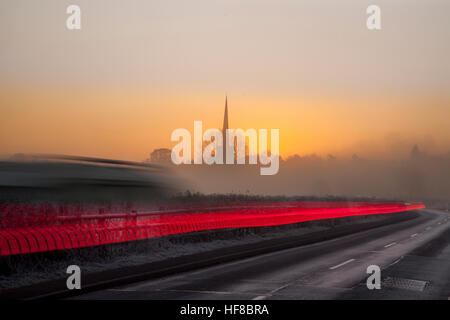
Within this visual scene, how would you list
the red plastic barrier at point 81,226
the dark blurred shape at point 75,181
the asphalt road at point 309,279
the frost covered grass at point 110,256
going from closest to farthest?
the asphalt road at point 309,279 < the frost covered grass at point 110,256 < the red plastic barrier at point 81,226 < the dark blurred shape at point 75,181

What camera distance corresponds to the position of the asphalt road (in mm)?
11438

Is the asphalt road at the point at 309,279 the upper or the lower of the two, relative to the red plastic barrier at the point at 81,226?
lower

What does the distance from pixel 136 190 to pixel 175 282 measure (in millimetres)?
22794

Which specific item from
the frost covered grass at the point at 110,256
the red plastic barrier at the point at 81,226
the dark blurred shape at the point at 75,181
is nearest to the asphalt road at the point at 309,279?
the frost covered grass at the point at 110,256

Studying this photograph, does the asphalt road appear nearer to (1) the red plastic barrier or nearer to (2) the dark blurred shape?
(1) the red plastic barrier

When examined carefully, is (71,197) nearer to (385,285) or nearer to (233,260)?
(233,260)

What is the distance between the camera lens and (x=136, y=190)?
116ft

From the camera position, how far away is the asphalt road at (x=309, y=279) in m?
11.4

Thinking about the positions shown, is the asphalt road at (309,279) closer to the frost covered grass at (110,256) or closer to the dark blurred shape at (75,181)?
the frost covered grass at (110,256)

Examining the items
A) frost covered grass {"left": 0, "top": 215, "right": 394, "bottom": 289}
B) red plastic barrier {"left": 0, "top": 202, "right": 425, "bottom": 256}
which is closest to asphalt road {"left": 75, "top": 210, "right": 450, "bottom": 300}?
frost covered grass {"left": 0, "top": 215, "right": 394, "bottom": 289}

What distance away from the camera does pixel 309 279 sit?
542 inches

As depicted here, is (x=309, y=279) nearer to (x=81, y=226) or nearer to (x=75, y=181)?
(x=81, y=226)

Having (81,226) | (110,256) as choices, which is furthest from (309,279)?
(81,226)
